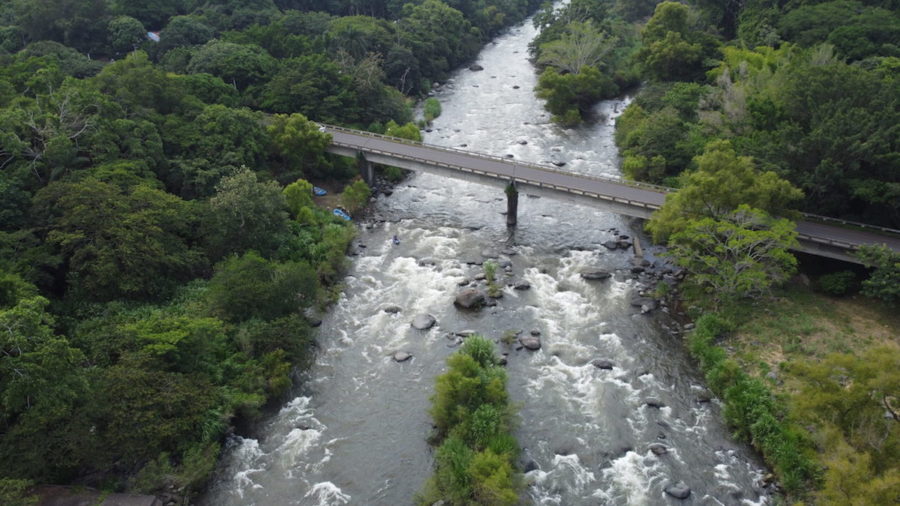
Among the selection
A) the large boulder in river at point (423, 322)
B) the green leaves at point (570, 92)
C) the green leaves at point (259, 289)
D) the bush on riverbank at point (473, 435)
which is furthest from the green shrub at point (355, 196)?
the green leaves at point (570, 92)

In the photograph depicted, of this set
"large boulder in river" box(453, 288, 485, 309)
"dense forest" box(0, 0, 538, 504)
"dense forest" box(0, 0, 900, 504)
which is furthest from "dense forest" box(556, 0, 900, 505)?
"dense forest" box(0, 0, 538, 504)

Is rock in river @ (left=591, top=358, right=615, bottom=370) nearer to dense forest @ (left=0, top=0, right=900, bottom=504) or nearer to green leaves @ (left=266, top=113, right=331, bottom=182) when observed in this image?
dense forest @ (left=0, top=0, right=900, bottom=504)

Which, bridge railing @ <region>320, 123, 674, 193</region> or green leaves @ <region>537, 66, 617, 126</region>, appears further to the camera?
green leaves @ <region>537, 66, 617, 126</region>

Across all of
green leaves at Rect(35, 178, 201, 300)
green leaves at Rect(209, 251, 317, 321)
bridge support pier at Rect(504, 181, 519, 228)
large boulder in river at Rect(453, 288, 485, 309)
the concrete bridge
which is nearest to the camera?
green leaves at Rect(35, 178, 201, 300)

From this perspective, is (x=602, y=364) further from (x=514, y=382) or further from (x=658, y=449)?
(x=658, y=449)

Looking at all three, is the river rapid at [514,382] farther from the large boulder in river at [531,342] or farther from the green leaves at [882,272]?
the green leaves at [882,272]

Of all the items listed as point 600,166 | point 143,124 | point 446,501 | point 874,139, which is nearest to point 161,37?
point 143,124

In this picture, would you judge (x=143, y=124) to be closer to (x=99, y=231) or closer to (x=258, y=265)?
(x=99, y=231)
